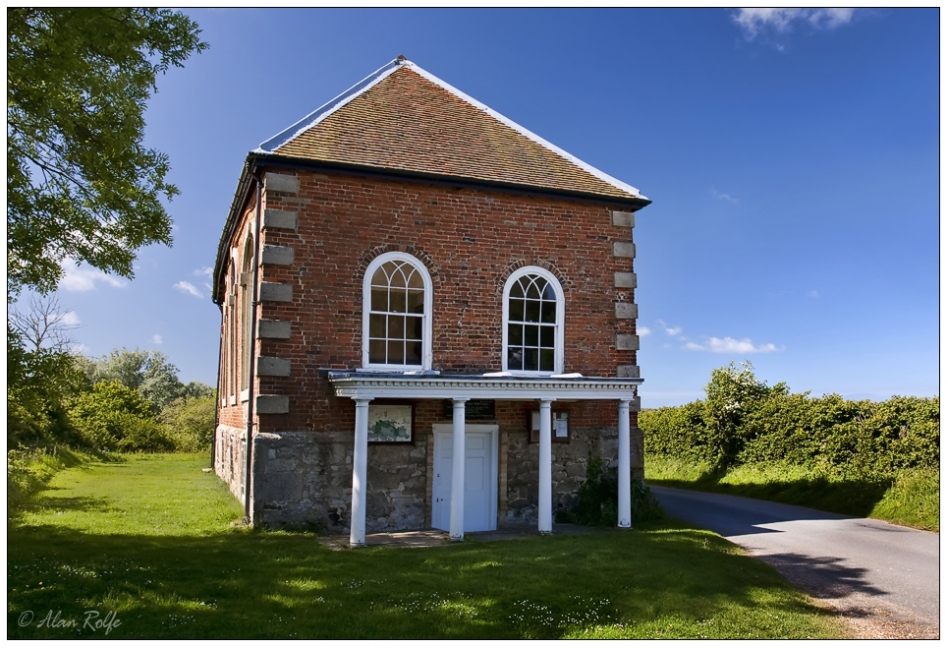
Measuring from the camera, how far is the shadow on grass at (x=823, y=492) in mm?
16703

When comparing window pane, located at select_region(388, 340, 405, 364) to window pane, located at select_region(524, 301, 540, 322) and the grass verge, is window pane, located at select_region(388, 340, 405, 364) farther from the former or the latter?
the grass verge

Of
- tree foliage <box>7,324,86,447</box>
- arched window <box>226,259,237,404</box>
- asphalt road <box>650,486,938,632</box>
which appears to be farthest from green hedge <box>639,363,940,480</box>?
tree foliage <box>7,324,86,447</box>

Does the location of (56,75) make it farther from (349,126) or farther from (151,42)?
(349,126)

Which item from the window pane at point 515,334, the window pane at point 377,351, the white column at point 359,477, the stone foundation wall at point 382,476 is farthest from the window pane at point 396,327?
the window pane at point 515,334

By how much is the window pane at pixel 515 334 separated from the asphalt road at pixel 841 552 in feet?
17.9

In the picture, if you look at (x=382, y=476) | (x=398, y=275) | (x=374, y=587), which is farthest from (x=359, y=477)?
(x=398, y=275)

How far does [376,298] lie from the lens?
1407 cm

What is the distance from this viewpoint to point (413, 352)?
14.3m

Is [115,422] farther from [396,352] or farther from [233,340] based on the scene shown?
[396,352]

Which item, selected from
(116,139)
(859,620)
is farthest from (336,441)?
(859,620)

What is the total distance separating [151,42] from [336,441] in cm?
726

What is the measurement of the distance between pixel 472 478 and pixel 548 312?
3748 mm

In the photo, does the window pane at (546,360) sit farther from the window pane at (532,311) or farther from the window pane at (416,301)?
the window pane at (416,301)

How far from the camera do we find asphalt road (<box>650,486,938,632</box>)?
9.69m
